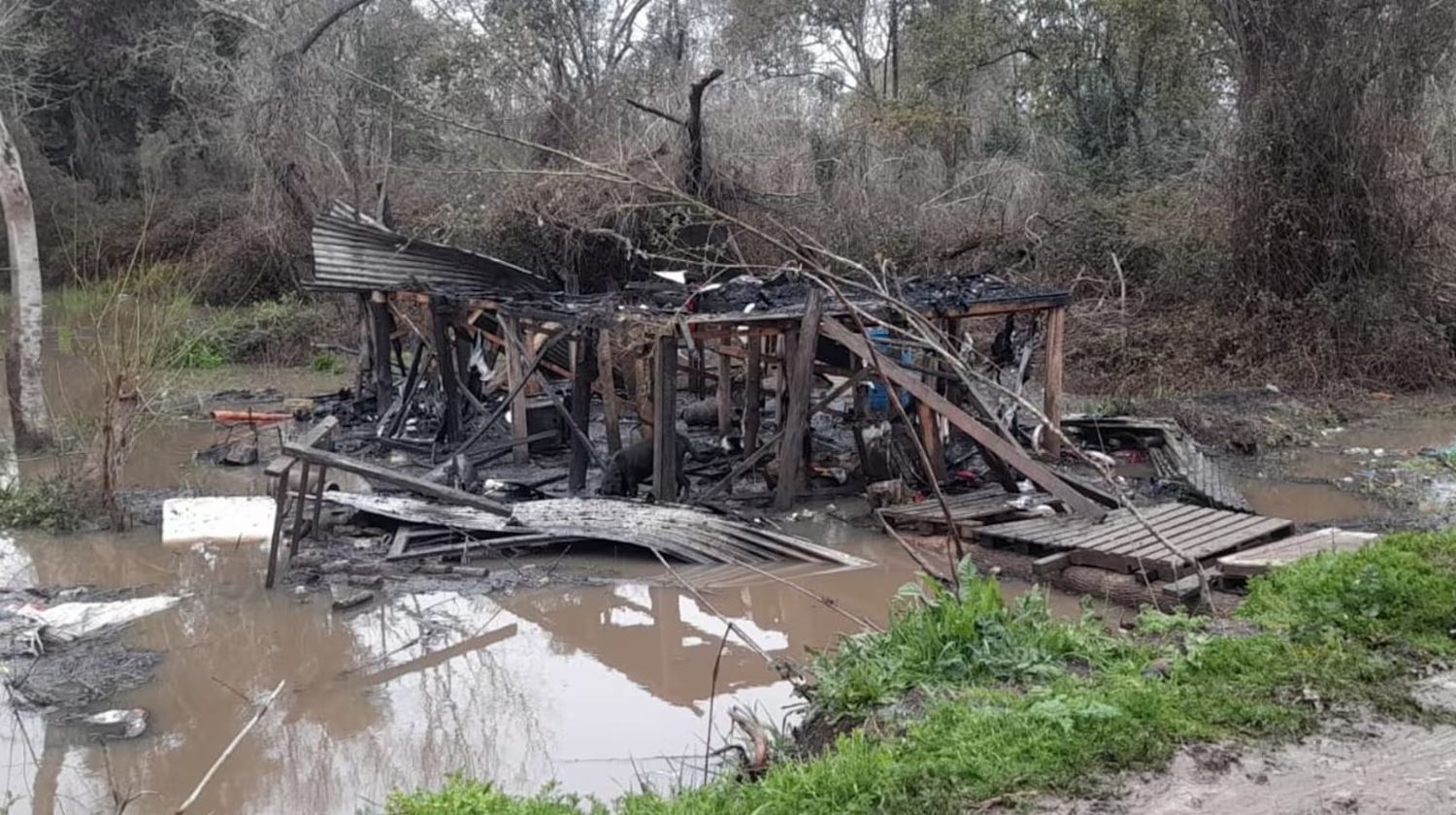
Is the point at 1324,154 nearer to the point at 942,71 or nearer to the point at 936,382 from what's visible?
the point at 936,382

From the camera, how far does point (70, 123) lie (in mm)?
29859

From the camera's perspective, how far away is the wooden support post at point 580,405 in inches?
423

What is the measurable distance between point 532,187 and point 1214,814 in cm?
1573

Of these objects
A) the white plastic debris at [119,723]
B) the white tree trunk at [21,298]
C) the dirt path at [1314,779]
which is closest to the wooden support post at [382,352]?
the white tree trunk at [21,298]

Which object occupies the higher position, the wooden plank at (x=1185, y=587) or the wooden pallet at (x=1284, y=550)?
the wooden pallet at (x=1284, y=550)

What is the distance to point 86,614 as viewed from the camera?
7973 millimetres

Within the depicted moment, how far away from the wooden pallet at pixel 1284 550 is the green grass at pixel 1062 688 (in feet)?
2.74

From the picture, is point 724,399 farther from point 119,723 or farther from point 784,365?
point 119,723

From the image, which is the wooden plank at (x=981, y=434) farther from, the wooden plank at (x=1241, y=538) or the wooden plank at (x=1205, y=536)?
the wooden plank at (x=1241, y=538)

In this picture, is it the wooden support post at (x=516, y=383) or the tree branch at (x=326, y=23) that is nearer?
the wooden support post at (x=516, y=383)

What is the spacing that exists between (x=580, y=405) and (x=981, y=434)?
3.82 m

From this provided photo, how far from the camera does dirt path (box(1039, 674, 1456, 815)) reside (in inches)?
148

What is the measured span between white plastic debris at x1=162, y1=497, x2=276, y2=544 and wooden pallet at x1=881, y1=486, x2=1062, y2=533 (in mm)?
5305

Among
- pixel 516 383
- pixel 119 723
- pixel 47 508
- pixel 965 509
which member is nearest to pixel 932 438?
pixel 965 509
